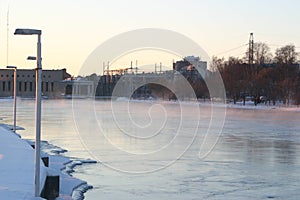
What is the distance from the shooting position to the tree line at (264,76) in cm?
7469

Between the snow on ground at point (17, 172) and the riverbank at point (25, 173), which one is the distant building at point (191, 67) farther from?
the snow on ground at point (17, 172)

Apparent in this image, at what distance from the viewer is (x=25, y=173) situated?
9539mm

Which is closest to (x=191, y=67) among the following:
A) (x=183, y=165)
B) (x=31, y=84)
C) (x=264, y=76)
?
(x=31, y=84)

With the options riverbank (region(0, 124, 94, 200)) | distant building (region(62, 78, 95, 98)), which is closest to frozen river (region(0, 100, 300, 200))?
riverbank (region(0, 124, 94, 200))

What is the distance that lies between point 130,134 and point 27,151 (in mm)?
11202

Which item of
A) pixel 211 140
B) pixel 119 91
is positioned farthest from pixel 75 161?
pixel 119 91

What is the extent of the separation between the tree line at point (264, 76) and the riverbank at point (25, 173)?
60.2 m

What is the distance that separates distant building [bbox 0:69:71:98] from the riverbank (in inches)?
4175

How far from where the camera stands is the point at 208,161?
1511 centimetres

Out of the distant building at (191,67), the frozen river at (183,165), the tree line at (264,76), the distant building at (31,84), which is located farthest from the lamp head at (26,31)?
the distant building at (31,84)

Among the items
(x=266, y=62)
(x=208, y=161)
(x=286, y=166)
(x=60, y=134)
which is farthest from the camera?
(x=266, y=62)

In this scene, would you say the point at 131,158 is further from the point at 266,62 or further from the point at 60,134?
the point at 266,62

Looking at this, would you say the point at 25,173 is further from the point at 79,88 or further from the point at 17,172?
the point at 79,88

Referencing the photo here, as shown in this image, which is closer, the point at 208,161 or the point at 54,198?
the point at 54,198
